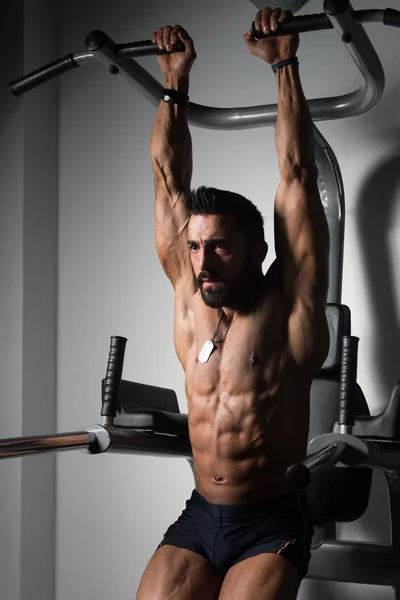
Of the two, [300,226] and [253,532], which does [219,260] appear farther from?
[253,532]

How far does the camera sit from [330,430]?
2.35 m

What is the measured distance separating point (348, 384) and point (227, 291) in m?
0.40

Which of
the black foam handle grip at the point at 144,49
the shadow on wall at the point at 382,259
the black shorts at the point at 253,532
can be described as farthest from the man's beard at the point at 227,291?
the shadow on wall at the point at 382,259

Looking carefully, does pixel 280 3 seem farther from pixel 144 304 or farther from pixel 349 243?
pixel 144 304

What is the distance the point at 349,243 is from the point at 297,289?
3.09 ft

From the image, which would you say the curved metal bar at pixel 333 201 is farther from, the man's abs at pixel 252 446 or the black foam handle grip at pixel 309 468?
the black foam handle grip at pixel 309 468

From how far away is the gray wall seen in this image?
3.17m

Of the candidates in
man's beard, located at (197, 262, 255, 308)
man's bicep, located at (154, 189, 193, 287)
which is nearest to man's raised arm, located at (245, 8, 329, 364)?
man's beard, located at (197, 262, 255, 308)

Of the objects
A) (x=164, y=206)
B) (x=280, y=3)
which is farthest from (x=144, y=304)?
(x=280, y=3)

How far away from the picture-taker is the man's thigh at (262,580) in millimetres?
1671

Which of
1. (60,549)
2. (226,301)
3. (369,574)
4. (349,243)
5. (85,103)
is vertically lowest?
(60,549)

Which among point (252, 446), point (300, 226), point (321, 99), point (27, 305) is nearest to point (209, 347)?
point (252, 446)

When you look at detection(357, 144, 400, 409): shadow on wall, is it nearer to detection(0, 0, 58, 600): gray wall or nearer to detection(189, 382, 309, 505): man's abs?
detection(189, 382, 309, 505): man's abs

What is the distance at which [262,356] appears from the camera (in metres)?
1.87
